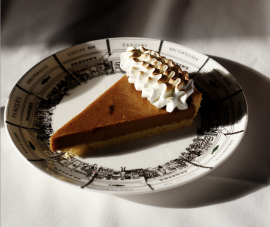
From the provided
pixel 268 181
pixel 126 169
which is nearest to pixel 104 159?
pixel 126 169

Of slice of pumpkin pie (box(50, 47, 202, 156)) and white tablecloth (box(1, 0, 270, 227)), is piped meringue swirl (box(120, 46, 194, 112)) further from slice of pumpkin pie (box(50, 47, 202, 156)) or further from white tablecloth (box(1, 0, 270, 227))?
white tablecloth (box(1, 0, 270, 227))

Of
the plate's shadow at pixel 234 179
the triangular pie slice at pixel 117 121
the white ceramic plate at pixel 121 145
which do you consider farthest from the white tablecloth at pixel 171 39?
the triangular pie slice at pixel 117 121

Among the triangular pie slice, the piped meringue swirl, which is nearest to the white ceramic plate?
the triangular pie slice

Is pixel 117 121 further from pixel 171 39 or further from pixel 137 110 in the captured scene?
pixel 171 39

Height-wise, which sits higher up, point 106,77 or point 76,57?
point 76,57

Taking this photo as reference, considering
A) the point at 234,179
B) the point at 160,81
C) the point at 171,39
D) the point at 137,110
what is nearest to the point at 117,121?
the point at 137,110

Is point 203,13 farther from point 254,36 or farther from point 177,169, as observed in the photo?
point 177,169

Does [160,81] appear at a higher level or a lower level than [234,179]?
higher
